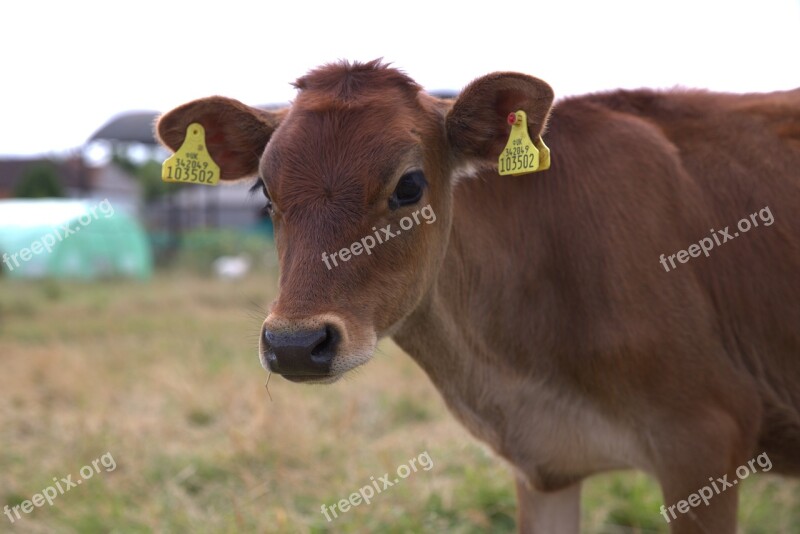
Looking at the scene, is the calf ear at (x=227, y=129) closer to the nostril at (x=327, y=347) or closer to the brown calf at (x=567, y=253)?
the brown calf at (x=567, y=253)

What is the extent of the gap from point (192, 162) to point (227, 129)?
23 cm

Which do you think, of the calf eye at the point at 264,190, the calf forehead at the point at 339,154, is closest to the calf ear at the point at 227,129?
the calf eye at the point at 264,190

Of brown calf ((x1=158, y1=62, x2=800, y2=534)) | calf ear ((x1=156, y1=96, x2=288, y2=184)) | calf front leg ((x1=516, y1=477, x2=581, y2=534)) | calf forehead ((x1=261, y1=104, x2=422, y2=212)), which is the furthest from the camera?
calf front leg ((x1=516, y1=477, x2=581, y2=534))

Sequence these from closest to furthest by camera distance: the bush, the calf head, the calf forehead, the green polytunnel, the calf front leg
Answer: the calf head < the calf forehead < the calf front leg < the green polytunnel < the bush

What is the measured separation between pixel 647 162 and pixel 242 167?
1.90 m

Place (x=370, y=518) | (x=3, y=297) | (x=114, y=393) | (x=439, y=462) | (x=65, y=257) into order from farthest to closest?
(x=65, y=257), (x=3, y=297), (x=114, y=393), (x=439, y=462), (x=370, y=518)

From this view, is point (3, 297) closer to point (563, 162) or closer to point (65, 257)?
point (65, 257)

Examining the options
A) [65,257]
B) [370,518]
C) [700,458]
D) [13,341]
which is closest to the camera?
[700,458]

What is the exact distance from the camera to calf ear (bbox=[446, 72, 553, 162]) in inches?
138

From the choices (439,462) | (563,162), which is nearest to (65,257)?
(439,462)

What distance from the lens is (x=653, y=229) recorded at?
384 cm

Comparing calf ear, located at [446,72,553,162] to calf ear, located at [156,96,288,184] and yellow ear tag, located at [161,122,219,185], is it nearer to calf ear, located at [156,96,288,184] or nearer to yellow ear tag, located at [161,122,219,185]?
calf ear, located at [156,96,288,184]

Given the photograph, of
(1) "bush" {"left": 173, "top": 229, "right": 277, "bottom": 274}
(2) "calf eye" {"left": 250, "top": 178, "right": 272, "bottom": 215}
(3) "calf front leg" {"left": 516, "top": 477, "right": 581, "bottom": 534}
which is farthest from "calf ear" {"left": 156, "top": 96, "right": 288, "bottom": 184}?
(1) "bush" {"left": 173, "top": 229, "right": 277, "bottom": 274}

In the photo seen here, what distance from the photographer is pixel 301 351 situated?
9.65ft
